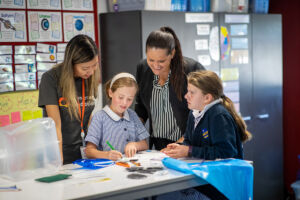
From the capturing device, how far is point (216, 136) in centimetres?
228

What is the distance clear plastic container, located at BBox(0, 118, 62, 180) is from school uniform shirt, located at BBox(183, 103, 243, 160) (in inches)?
29.5

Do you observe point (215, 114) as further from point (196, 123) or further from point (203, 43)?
point (203, 43)

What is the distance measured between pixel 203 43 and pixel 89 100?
1513mm

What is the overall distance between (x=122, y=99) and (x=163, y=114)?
31cm

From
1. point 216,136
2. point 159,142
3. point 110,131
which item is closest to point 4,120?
point 110,131

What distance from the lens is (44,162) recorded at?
219cm

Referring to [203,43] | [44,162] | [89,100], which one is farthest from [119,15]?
[44,162]

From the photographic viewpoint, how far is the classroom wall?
14.7 ft

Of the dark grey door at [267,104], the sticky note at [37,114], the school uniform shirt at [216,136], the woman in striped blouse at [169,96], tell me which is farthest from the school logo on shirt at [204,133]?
the dark grey door at [267,104]

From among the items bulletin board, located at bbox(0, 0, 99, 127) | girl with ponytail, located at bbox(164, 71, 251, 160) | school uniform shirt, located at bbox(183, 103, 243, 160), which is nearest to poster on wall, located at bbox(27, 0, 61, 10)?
bulletin board, located at bbox(0, 0, 99, 127)

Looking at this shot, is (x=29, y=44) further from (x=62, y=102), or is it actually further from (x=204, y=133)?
(x=204, y=133)

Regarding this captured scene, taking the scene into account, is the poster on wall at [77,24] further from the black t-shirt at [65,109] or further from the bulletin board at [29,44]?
the black t-shirt at [65,109]

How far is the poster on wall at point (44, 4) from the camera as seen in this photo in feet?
10.9

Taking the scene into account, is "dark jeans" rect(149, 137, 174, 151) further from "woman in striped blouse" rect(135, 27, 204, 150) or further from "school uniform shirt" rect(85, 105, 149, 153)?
"school uniform shirt" rect(85, 105, 149, 153)
